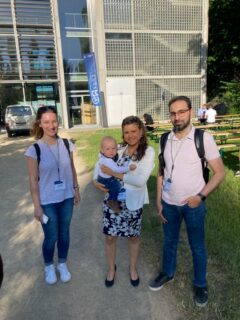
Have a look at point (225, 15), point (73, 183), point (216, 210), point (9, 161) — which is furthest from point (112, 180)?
point (225, 15)

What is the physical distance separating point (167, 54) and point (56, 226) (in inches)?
847

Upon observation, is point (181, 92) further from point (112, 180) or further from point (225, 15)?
point (112, 180)

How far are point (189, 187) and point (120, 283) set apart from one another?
4.48ft

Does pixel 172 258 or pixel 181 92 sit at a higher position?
pixel 181 92

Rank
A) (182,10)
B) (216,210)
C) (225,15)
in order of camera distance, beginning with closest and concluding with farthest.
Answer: (216,210), (182,10), (225,15)

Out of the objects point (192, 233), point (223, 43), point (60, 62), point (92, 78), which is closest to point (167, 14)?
point (92, 78)

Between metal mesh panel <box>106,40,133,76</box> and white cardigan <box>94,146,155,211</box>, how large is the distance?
19.7 metres

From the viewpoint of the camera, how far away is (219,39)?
29922 millimetres

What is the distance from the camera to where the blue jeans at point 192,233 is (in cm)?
271

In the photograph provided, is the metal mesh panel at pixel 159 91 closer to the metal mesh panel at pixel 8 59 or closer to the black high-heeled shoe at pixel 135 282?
the metal mesh panel at pixel 8 59

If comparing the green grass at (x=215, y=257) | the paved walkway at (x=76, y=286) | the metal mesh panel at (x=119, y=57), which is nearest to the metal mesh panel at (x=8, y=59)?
the metal mesh panel at (x=119, y=57)

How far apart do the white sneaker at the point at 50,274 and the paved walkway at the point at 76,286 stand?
6cm

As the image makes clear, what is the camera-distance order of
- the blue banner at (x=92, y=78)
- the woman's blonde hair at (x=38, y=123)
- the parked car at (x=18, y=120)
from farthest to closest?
the blue banner at (x=92, y=78)
the parked car at (x=18, y=120)
the woman's blonde hair at (x=38, y=123)

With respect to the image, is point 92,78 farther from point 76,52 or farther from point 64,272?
point 64,272
